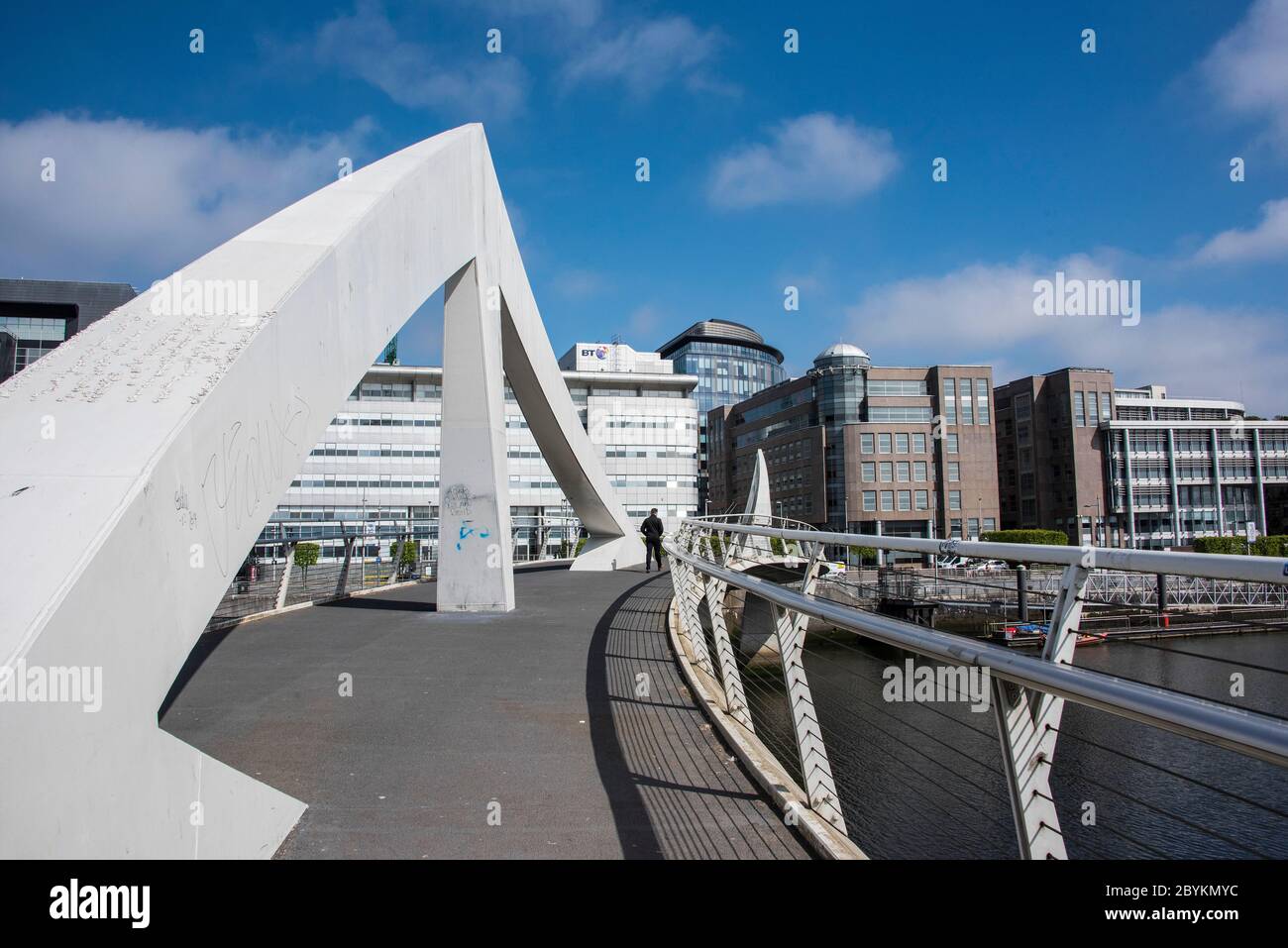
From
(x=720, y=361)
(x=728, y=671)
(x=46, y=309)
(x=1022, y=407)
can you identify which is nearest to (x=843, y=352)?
(x=1022, y=407)

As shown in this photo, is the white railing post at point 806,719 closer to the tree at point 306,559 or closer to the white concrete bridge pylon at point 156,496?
the white concrete bridge pylon at point 156,496

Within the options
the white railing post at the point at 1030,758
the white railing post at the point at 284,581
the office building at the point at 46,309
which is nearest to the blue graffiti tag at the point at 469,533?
the white railing post at the point at 284,581

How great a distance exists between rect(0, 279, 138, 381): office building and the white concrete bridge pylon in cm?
4637

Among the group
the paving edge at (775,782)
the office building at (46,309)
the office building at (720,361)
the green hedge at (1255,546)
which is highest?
the office building at (720,361)

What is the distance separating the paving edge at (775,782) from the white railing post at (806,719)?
10 cm

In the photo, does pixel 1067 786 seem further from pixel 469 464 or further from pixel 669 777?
pixel 669 777

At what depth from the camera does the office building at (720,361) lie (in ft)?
419

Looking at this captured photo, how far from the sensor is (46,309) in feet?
163

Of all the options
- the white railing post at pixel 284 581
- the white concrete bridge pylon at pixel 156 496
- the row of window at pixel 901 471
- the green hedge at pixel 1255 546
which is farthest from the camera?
the row of window at pixel 901 471

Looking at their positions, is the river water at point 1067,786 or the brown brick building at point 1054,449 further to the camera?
the brown brick building at point 1054,449

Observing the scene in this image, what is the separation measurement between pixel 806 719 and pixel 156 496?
2868mm
